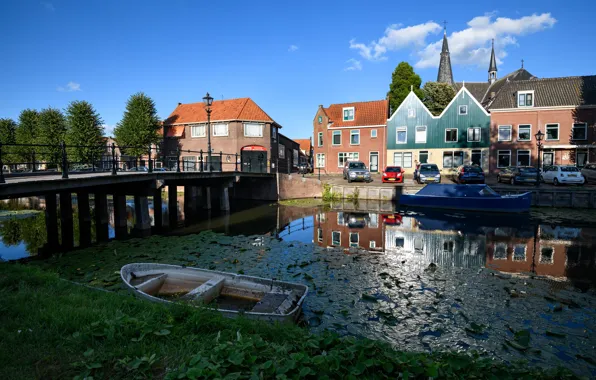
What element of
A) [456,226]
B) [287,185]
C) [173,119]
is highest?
[173,119]

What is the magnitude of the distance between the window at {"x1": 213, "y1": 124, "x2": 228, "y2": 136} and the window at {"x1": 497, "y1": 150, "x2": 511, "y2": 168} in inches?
1194

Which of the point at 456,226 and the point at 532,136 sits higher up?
the point at 532,136

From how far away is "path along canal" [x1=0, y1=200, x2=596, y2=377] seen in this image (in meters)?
6.49

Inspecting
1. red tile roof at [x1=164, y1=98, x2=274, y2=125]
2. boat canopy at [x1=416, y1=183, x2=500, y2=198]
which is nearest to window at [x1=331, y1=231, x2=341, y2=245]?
boat canopy at [x1=416, y1=183, x2=500, y2=198]

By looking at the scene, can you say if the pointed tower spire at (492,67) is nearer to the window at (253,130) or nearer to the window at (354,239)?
the window at (253,130)

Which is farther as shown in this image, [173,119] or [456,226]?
[173,119]

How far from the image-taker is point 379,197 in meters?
30.8

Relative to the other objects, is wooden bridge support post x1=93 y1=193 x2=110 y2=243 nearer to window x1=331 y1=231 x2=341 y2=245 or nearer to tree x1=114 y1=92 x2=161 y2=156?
window x1=331 y1=231 x2=341 y2=245

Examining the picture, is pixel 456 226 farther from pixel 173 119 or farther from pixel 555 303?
pixel 173 119

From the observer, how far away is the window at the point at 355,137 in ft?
148

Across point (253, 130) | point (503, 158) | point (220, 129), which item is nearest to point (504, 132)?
point (503, 158)

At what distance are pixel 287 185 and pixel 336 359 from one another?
29.9m

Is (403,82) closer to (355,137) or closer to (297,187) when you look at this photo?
(355,137)

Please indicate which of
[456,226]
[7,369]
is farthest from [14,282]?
[456,226]
